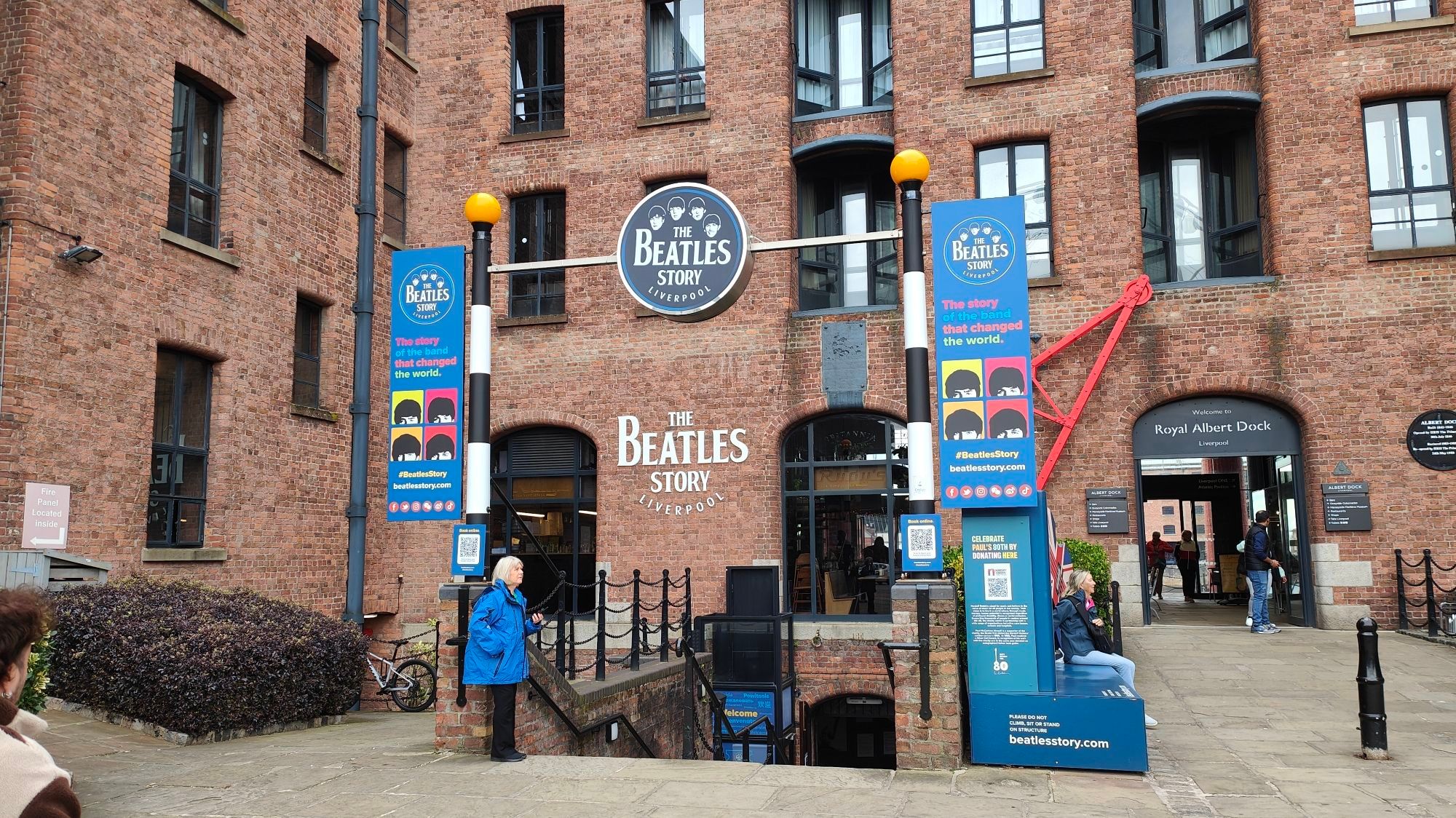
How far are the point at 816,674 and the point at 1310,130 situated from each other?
1009 cm

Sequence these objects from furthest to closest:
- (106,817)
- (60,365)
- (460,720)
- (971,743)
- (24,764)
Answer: (60,365) → (460,720) → (971,743) → (106,817) → (24,764)

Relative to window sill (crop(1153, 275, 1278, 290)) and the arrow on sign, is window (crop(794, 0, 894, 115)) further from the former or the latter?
the arrow on sign

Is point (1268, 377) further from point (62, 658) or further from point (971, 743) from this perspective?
point (62, 658)

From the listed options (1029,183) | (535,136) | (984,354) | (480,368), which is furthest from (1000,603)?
(535,136)

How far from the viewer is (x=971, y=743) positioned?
25.2ft

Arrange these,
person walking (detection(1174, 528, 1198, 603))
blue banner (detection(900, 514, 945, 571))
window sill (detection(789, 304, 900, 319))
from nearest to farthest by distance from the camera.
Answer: blue banner (detection(900, 514, 945, 571))
window sill (detection(789, 304, 900, 319))
person walking (detection(1174, 528, 1198, 603))

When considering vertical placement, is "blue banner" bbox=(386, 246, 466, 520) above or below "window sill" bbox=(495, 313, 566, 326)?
below

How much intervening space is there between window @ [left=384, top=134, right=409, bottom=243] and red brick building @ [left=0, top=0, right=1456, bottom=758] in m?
0.16

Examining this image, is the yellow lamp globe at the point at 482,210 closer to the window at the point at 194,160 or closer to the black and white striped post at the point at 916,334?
the black and white striped post at the point at 916,334

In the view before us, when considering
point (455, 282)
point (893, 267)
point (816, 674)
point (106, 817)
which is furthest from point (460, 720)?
point (893, 267)

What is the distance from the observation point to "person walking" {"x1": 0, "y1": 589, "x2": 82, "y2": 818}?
2379 millimetres

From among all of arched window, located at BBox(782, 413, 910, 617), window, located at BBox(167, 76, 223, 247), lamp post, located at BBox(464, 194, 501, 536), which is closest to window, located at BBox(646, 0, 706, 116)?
arched window, located at BBox(782, 413, 910, 617)

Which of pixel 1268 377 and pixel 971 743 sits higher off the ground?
pixel 1268 377

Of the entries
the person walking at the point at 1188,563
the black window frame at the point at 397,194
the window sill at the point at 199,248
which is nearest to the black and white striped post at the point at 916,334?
the window sill at the point at 199,248
